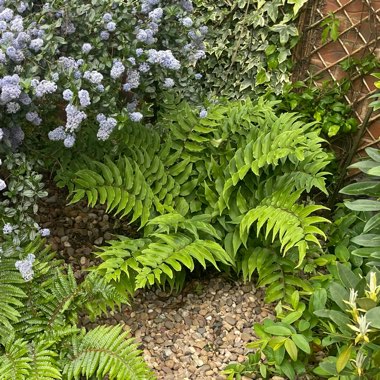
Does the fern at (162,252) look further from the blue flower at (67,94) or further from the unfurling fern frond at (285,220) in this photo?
the blue flower at (67,94)

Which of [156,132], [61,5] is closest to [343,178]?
[156,132]

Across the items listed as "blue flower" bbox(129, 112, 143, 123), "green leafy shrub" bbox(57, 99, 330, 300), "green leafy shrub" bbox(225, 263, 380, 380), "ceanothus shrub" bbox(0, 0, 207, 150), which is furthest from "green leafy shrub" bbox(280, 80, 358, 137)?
"blue flower" bbox(129, 112, 143, 123)

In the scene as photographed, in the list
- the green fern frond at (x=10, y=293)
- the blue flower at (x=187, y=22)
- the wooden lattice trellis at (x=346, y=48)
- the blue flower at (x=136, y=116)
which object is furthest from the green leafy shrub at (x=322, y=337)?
the blue flower at (x=187, y=22)

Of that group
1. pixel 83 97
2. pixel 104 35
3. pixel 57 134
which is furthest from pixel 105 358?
pixel 104 35

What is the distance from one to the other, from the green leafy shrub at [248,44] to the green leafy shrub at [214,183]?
0.86 metres

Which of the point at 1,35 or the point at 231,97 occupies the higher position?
the point at 1,35

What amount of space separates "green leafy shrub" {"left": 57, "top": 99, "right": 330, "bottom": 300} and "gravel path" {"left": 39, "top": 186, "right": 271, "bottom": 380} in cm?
17

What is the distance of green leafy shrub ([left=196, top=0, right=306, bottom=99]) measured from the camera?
4129 mm

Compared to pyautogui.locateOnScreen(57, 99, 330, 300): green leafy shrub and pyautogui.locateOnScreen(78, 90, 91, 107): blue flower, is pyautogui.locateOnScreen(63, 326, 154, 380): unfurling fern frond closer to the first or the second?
pyautogui.locateOnScreen(57, 99, 330, 300): green leafy shrub

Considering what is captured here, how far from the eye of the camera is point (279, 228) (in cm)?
289

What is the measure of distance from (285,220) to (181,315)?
0.82 metres

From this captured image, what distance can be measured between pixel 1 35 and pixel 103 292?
4.41ft

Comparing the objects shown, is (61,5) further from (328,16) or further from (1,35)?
(328,16)

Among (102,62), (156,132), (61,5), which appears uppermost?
→ (61,5)
